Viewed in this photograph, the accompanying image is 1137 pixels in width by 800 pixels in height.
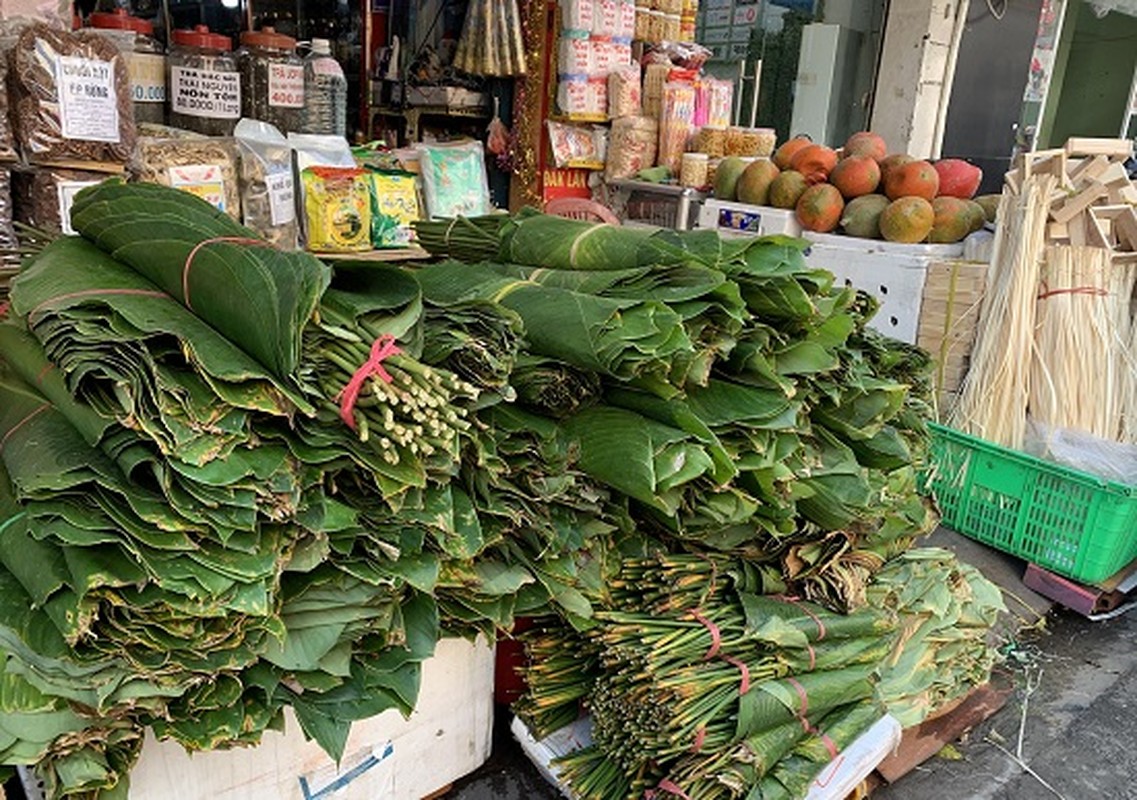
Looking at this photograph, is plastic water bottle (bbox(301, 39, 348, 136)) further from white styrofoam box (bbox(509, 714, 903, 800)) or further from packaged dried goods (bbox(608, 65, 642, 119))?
white styrofoam box (bbox(509, 714, 903, 800))

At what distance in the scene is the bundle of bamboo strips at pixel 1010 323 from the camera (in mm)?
3049

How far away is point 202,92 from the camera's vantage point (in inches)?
107

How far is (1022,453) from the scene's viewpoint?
2.97 m

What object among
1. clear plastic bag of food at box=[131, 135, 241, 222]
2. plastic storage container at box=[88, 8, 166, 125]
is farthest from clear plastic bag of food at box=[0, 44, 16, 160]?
plastic storage container at box=[88, 8, 166, 125]

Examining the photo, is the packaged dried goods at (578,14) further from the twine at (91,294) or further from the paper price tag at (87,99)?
the twine at (91,294)

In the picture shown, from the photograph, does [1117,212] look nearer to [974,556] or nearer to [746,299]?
[974,556]

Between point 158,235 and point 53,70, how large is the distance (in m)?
1.14

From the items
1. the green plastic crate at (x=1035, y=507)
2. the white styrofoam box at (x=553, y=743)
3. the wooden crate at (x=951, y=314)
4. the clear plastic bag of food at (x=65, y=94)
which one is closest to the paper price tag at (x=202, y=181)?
the clear plastic bag of food at (x=65, y=94)

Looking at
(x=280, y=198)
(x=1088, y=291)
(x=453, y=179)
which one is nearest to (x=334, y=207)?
(x=280, y=198)

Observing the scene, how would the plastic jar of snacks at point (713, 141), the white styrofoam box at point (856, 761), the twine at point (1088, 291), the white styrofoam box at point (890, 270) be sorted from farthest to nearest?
the plastic jar of snacks at point (713, 141), the white styrofoam box at point (890, 270), the twine at point (1088, 291), the white styrofoam box at point (856, 761)

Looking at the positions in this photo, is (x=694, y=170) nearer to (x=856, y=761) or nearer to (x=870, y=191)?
(x=870, y=191)

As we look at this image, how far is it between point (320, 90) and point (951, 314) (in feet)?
8.53

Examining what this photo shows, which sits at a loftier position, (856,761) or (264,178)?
(264,178)

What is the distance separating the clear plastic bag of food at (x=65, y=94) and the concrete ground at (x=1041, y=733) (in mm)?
1795
